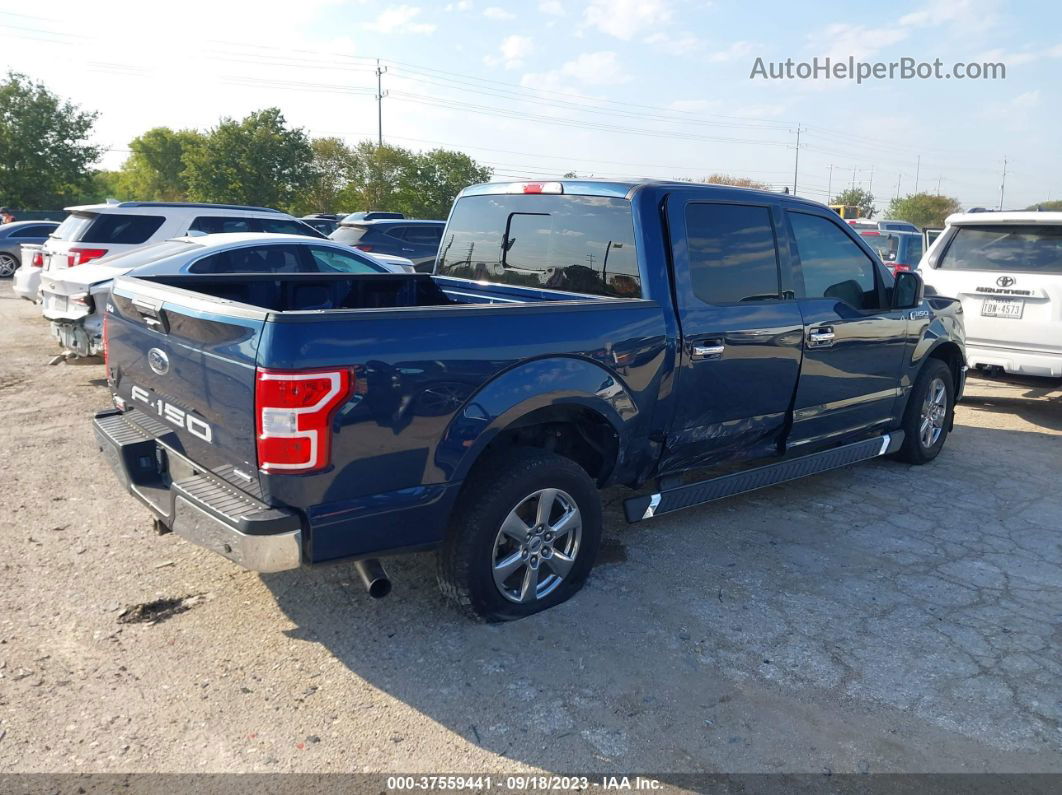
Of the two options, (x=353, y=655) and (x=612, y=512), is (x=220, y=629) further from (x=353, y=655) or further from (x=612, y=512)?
(x=612, y=512)

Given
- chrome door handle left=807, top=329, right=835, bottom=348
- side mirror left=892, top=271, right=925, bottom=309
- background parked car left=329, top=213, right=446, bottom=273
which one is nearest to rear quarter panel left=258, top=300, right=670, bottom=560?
chrome door handle left=807, top=329, right=835, bottom=348

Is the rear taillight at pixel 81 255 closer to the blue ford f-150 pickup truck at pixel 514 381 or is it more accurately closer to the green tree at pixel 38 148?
the blue ford f-150 pickup truck at pixel 514 381

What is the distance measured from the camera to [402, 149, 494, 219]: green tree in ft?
171

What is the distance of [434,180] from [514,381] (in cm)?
5123

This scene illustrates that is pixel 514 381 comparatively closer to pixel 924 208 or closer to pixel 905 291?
pixel 905 291

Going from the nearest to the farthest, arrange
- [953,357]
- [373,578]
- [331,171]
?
1. [373,578]
2. [953,357]
3. [331,171]

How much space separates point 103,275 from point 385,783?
23.2ft

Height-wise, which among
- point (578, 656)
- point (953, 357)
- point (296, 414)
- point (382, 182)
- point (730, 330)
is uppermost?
point (382, 182)

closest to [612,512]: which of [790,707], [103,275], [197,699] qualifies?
[790,707]

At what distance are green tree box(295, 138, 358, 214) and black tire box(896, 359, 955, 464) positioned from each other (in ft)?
168

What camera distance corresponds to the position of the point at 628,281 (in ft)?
13.9

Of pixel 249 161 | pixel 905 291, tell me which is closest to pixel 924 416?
pixel 905 291

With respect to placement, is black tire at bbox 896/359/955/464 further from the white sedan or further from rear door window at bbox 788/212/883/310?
the white sedan

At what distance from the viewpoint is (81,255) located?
934cm
